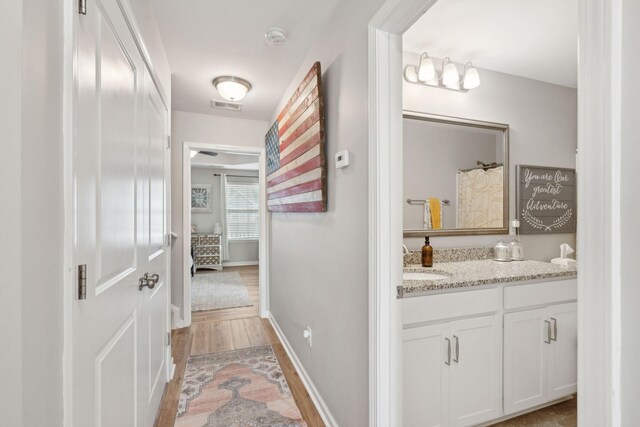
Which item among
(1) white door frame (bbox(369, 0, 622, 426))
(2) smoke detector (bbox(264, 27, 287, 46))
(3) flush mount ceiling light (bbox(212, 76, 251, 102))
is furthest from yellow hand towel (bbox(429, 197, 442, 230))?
(3) flush mount ceiling light (bbox(212, 76, 251, 102))

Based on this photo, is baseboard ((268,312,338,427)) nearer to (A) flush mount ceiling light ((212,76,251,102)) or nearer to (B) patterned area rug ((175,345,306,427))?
(B) patterned area rug ((175,345,306,427))

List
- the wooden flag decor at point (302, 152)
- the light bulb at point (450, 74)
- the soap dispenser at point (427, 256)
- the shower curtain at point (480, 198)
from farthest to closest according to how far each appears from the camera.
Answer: the shower curtain at point (480, 198)
the light bulb at point (450, 74)
the soap dispenser at point (427, 256)
the wooden flag decor at point (302, 152)

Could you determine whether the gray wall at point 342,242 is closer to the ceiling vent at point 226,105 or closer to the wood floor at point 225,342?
the wood floor at point 225,342

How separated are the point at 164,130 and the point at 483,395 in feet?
8.57

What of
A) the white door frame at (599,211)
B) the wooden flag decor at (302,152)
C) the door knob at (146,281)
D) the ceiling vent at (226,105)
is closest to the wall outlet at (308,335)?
the wooden flag decor at (302,152)

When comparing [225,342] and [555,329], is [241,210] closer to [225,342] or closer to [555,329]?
[225,342]

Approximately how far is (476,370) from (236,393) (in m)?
1.56

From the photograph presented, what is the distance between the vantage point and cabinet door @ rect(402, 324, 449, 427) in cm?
140

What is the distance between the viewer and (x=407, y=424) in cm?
141

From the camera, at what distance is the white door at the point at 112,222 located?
2.55ft

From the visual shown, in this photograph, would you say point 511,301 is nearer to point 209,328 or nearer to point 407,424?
point 407,424

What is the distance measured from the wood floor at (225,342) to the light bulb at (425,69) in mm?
2378

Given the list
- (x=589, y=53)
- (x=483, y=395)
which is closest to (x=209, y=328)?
(x=483, y=395)

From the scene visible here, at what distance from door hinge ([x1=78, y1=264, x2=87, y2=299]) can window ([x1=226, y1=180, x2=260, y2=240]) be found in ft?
20.4
